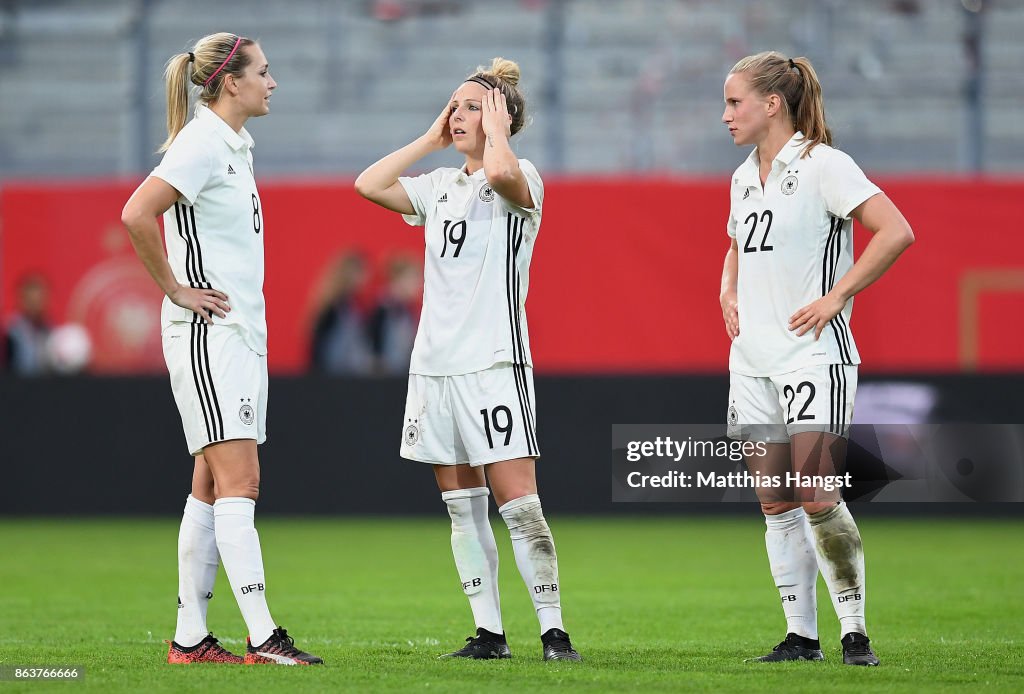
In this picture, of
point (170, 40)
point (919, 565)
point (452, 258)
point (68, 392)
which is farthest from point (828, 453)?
point (170, 40)

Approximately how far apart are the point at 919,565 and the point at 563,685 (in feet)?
18.1

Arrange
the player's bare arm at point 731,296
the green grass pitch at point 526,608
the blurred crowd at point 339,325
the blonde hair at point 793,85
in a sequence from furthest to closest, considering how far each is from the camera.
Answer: the blurred crowd at point 339,325 → the player's bare arm at point 731,296 → the blonde hair at point 793,85 → the green grass pitch at point 526,608

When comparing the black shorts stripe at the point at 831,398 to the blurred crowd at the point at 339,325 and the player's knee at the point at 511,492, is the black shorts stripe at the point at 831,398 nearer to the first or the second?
the player's knee at the point at 511,492

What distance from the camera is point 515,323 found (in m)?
5.43

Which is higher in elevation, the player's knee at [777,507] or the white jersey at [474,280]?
the white jersey at [474,280]

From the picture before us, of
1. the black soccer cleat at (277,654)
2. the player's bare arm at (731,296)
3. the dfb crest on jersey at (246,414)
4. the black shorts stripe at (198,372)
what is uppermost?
the player's bare arm at (731,296)

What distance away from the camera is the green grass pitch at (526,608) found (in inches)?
197

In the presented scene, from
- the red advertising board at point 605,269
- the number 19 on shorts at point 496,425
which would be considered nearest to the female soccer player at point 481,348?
the number 19 on shorts at point 496,425

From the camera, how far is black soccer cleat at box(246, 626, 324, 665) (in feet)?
17.0

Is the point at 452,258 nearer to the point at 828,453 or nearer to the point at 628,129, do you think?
the point at 828,453

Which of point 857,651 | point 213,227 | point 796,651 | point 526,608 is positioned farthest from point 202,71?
point 526,608

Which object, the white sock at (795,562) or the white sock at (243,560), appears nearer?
the white sock at (243,560)

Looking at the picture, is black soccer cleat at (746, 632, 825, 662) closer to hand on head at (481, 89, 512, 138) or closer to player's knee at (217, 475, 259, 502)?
player's knee at (217, 475, 259, 502)

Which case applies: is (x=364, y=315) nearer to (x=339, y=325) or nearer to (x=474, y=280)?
(x=339, y=325)
